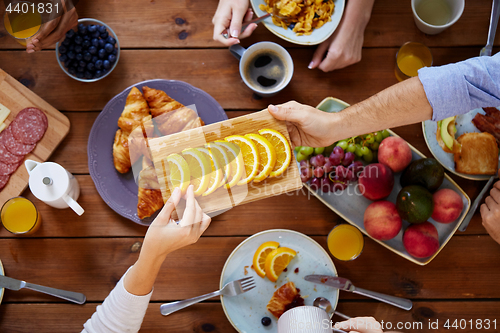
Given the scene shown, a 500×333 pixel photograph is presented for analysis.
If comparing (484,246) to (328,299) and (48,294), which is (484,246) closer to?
(328,299)

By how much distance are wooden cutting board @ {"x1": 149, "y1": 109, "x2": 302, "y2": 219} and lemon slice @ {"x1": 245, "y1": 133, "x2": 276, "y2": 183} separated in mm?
65

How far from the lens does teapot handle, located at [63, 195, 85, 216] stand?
1.41 meters

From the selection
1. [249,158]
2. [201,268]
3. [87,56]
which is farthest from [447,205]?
[87,56]

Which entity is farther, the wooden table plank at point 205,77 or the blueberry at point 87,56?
the wooden table plank at point 205,77

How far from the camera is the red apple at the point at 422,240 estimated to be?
1.46m

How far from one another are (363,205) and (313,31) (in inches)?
32.0

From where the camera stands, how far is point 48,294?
1.57m

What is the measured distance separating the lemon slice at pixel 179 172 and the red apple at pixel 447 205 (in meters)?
1.05

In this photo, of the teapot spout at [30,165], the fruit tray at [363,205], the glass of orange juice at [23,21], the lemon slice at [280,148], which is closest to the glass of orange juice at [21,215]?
the teapot spout at [30,165]

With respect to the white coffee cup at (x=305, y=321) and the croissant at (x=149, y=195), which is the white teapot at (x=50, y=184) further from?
the white coffee cup at (x=305, y=321)

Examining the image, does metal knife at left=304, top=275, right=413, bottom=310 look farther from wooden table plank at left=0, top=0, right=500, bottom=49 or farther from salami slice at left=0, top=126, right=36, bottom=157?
salami slice at left=0, top=126, right=36, bottom=157

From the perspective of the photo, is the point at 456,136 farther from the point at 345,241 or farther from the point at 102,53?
the point at 102,53

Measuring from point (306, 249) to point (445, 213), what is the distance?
60cm

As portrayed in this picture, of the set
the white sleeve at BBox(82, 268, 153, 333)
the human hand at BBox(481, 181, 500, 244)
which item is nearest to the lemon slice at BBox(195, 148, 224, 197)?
the white sleeve at BBox(82, 268, 153, 333)
